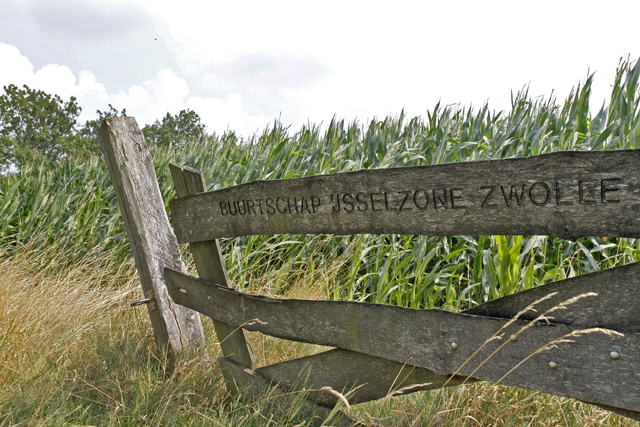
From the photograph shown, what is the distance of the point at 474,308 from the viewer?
5.52 feet

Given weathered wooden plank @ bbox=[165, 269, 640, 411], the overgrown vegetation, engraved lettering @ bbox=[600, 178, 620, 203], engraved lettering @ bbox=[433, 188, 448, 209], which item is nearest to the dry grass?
the overgrown vegetation

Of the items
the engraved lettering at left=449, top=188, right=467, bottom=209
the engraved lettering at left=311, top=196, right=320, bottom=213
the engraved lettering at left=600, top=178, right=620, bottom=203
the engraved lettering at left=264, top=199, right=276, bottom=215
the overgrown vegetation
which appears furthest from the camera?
the overgrown vegetation

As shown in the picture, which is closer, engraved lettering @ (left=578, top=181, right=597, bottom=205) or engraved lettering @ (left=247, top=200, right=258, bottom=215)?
engraved lettering @ (left=578, top=181, right=597, bottom=205)

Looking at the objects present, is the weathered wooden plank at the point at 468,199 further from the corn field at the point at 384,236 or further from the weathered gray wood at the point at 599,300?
the corn field at the point at 384,236

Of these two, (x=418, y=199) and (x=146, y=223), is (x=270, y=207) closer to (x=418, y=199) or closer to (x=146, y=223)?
(x=418, y=199)

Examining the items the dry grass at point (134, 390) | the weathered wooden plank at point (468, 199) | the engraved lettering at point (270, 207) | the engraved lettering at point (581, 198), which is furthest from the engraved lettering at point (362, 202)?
the dry grass at point (134, 390)

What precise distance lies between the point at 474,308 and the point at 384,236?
93.5 inches

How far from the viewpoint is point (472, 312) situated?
170 cm

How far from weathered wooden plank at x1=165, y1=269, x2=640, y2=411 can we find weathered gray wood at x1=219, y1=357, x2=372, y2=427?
13.5 inches

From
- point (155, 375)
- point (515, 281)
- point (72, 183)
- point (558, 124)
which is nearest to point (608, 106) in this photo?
point (558, 124)

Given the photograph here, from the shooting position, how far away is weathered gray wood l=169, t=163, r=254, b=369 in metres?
2.48

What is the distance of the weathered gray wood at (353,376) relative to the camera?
72.4 inches

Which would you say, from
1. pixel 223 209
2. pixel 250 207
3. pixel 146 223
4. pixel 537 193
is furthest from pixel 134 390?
pixel 537 193

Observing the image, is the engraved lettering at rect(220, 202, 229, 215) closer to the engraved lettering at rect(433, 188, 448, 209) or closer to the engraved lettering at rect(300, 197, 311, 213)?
the engraved lettering at rect(300, 197, 311, 213)
